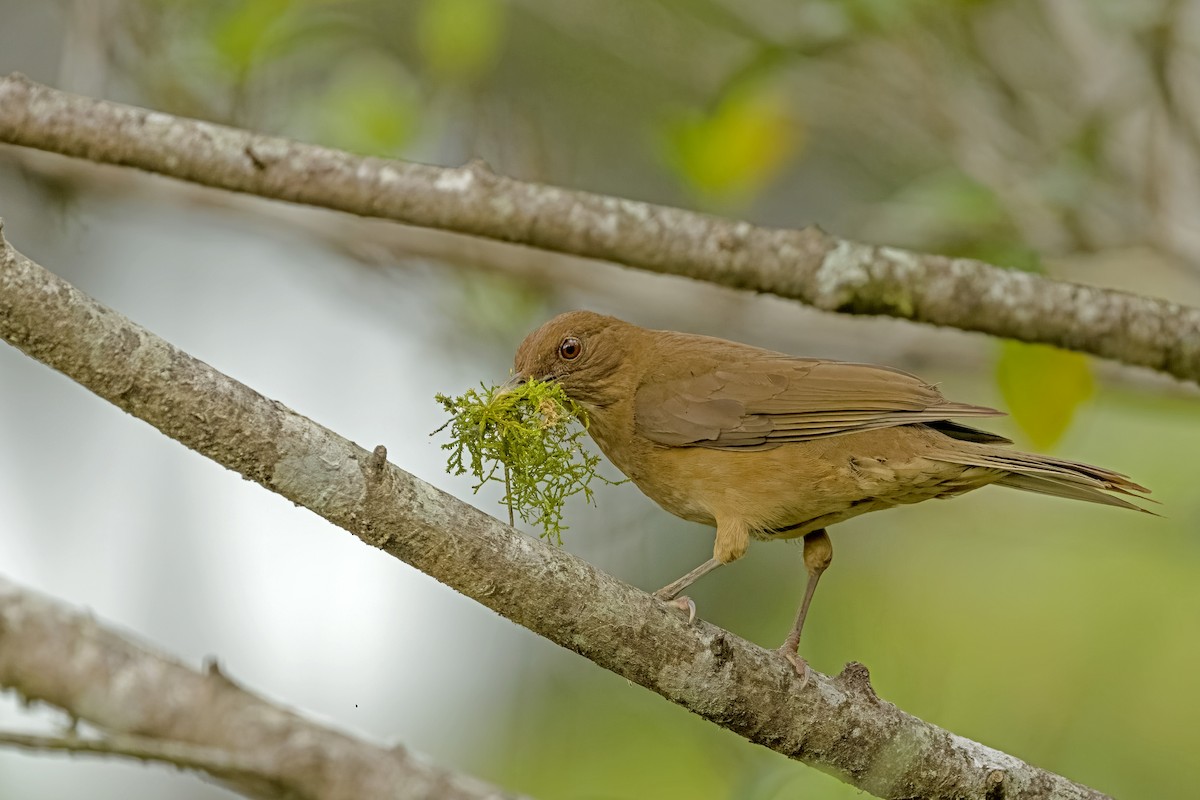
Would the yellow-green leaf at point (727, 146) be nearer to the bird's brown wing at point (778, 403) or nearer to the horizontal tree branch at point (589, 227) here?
the horizontal tree branch at point (589, 227)

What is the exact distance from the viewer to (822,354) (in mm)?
6102

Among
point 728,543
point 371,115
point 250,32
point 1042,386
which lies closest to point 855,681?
point 728,543

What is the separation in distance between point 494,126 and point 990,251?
2555mm

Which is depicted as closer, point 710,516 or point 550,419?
point 550,419

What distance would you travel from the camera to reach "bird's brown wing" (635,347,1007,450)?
423 cm

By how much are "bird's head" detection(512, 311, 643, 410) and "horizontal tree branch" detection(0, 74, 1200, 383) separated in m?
0.37

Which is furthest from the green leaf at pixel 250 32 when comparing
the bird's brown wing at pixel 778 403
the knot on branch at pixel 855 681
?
the knot on branch at pixel 855 681

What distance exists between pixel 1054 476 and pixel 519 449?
1.59 meters

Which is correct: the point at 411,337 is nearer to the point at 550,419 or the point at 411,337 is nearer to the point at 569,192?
the point at 569,192

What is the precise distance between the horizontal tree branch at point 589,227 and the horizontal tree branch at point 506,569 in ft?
4.38

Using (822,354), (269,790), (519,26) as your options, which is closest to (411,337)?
(822,354)

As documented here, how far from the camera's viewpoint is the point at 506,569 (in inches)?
115

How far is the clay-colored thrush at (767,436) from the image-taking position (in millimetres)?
4121

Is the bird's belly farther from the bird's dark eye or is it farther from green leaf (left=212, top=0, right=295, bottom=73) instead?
green leaf (left=212, top=0, right=295, bottom=73)
